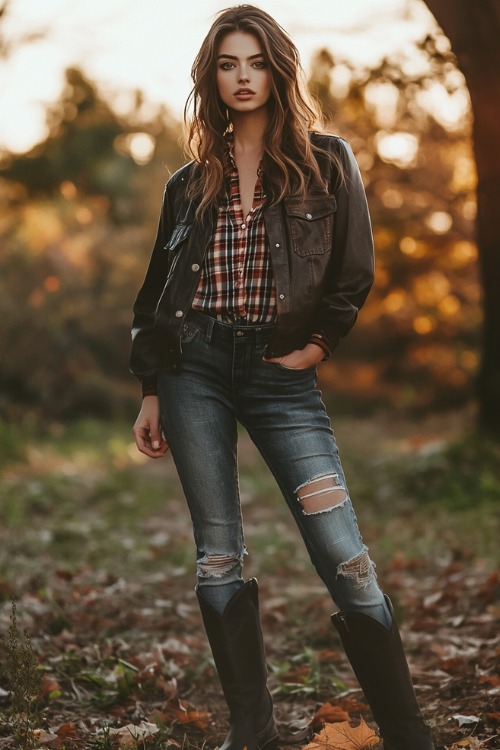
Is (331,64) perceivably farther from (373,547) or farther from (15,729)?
(15,729)

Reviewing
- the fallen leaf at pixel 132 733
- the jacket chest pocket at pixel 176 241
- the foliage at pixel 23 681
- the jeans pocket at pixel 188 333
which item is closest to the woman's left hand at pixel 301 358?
the jeans pocket at pixel 188 333

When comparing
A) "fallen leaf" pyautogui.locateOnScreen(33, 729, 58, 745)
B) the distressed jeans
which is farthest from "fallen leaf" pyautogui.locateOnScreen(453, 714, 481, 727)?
"fallen leaf" pyautogui.locateOnScreen(33, 729, 58, 745)

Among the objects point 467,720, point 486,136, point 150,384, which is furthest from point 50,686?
point 486,136

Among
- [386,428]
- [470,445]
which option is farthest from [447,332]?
[470,445]

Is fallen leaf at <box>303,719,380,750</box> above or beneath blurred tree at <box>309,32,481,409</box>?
beneath

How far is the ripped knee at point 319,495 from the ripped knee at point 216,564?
35 centimetres

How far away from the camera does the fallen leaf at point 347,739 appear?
9.64 feet

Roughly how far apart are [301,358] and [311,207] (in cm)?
48

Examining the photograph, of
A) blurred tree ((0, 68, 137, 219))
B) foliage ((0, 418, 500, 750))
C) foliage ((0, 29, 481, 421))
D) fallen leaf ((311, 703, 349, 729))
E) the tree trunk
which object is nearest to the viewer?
fallen leaf ((311, 703, 349, 729))

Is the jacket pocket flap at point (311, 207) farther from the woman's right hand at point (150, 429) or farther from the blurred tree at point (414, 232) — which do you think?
the blurred tree at point (414, 232)

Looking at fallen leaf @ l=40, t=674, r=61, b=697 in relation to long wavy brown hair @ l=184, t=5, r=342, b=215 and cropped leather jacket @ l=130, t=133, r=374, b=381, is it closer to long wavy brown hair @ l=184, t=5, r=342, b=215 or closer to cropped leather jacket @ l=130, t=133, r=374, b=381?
cropped leather jacket @ l=130, t=133, r=374, b=381

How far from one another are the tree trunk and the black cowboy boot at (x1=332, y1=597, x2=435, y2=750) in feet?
11.6

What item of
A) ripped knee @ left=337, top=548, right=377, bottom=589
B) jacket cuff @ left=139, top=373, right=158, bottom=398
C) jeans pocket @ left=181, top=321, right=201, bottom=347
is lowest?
ripped knee @ left=337, top=548, right=377, bottom=589

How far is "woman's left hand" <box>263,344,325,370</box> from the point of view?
9.33ft
